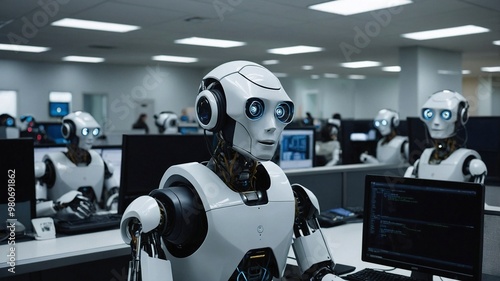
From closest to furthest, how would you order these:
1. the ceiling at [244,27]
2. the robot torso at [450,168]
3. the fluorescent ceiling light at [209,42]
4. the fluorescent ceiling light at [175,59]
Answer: the robot torso at [450,168]
the ceiling at [244,27]
the fluorescent ceiling light at [209,42]
the fluorescent ceiling light at [175,59]

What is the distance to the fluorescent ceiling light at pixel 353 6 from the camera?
5.22 m

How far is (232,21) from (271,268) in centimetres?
491

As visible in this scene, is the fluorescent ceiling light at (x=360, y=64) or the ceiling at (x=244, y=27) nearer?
the ceiling at (x=244, y=27)

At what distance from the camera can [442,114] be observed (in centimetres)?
346

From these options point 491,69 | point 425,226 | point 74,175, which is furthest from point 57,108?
point 491,69

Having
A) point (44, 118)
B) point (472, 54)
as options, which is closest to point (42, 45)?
point (44, 118)

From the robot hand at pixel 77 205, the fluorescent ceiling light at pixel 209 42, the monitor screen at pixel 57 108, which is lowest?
the robot hand at pixel 77 205

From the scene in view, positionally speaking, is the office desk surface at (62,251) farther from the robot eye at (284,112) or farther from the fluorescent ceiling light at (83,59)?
the fluorescent ceiling light at (83,59)

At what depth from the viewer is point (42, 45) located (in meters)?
8.72

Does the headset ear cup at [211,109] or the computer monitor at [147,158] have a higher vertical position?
the headset ear cup at [211,109]

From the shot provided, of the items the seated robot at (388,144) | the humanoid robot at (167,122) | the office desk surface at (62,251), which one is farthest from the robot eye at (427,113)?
the humanoid robot at (167,122)

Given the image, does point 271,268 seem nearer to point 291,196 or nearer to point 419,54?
point 291,196

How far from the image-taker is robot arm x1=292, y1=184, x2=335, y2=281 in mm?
1709

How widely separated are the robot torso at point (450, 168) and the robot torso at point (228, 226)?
81.0 inches
